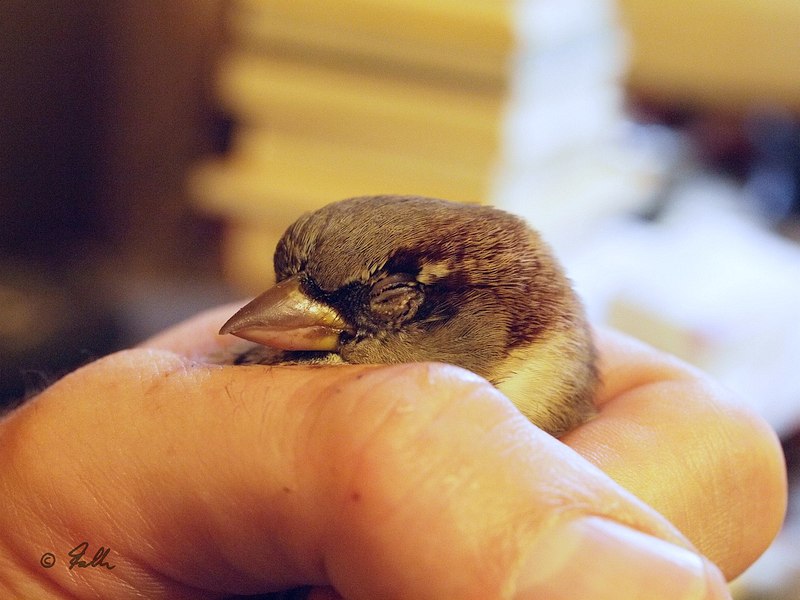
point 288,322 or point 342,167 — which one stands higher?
point 288,322

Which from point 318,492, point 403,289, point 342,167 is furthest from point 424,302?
point 342,167

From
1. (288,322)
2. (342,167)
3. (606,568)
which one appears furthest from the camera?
(342,167)

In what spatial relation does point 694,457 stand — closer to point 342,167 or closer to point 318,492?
point 318,492

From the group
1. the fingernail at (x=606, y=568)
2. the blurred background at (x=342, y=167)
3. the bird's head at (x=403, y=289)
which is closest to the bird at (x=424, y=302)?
the bird's head at (x=403, y=289)

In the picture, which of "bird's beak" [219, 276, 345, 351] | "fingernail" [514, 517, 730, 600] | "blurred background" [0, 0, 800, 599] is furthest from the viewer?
"blurred background" [0, 0, 800, 599]

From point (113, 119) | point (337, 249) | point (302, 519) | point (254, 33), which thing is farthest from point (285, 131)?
point (302, 519)

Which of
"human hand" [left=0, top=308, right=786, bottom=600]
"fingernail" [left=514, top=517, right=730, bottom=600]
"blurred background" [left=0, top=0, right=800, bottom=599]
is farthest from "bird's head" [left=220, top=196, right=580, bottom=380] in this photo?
"blurred background" [left=0, top=0, right=800, bottom=599]

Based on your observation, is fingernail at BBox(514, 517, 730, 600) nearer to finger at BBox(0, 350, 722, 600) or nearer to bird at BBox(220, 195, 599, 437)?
finger at BBox(0, 350, 722, 600)
